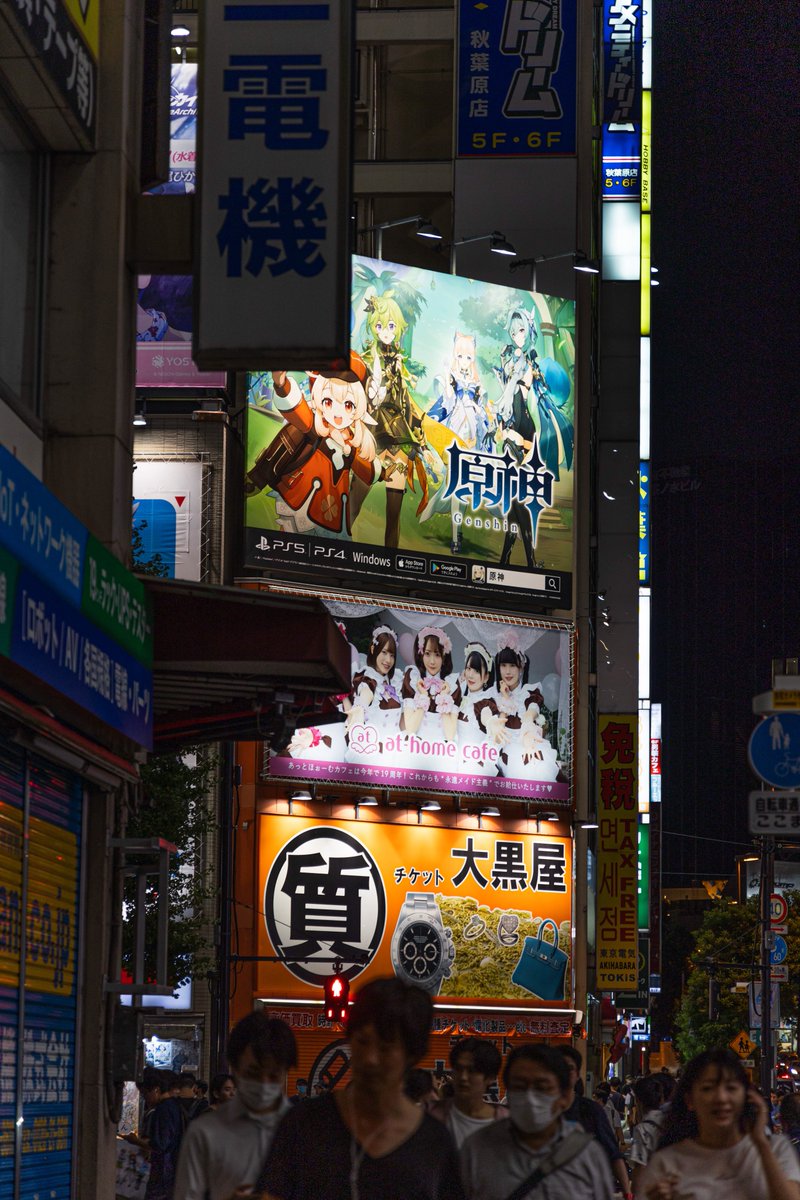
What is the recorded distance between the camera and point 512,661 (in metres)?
35.5

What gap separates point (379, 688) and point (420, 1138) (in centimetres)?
2946

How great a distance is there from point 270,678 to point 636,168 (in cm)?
3110

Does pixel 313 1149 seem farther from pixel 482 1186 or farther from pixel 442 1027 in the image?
pixel 442 1027

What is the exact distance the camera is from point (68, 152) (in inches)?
496

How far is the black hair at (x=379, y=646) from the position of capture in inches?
1334

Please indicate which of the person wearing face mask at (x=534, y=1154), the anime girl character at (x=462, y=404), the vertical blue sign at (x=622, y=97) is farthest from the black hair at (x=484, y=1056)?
the vertical blue sign at (x=622, y=97)

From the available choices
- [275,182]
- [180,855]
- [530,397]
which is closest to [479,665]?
[530,397]

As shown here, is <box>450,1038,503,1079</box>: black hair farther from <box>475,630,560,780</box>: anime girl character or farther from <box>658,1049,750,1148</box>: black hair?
<box>475,630,560,780</box>: anime girl character

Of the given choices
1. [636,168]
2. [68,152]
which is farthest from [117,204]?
[636,168]

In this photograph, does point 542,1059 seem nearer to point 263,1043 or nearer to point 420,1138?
point 263,1043

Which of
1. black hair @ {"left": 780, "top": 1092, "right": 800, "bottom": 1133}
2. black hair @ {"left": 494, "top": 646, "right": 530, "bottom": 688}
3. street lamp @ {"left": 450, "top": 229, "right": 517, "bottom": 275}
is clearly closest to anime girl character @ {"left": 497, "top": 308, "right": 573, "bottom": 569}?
street lamp @ {"left": 450, "top": 229, "right": 517, "bottom": 275}

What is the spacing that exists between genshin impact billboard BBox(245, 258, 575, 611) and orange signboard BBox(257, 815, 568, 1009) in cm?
487

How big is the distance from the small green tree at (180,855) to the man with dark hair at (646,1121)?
33.1ft

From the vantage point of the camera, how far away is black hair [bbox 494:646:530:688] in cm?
3534
